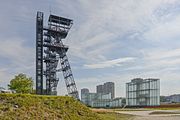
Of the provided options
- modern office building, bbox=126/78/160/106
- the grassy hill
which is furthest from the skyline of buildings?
the grassy hill

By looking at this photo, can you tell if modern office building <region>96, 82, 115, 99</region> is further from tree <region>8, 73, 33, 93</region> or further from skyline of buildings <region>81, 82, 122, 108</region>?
tree <region>8, 73, 33, 93</region>

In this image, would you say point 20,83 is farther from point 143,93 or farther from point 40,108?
point 143,93

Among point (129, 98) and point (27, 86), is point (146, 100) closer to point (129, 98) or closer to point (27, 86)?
point (129, 98)

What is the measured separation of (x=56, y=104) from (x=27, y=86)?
3081 cm

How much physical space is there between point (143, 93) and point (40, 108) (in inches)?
2598

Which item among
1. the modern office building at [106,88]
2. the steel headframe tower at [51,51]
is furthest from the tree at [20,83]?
the modern office building at [106,88]

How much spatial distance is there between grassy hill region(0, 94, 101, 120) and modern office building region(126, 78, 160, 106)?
57.9 meters

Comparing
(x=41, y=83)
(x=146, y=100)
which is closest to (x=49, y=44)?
(x=41, y=83)

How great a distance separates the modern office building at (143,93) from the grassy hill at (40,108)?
190 feet

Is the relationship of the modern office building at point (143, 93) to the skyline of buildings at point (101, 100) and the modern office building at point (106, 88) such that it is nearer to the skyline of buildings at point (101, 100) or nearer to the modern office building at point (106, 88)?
the skyline of buildings at point (101, 100)

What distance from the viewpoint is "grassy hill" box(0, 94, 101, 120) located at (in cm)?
1501

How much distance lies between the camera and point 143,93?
80062 mm

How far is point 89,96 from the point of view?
11838 centimetres

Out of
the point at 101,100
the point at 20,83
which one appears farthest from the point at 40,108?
the point at 101,100
